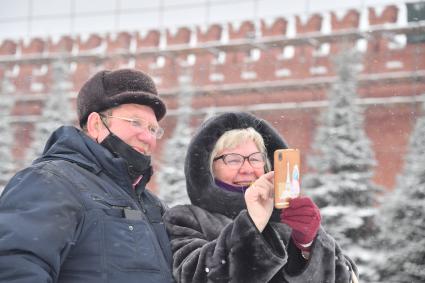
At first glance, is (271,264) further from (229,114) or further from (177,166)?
(177,166)

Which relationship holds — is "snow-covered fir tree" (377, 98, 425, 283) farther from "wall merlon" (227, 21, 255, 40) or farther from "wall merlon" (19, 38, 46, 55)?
"wall merlon" (19, 38, 46, 55)

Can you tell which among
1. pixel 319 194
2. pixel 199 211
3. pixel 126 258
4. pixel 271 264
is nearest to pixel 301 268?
pixel 271 264

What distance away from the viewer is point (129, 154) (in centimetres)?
238

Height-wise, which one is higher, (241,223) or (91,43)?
(91,43)

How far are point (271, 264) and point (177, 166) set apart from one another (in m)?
14.9

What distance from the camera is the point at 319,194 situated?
1372 cm

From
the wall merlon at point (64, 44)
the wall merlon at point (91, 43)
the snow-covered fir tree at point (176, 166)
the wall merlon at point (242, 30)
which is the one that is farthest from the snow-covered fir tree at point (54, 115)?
the wall merlon at point (242, 30)

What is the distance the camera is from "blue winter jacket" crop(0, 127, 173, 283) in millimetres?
1972

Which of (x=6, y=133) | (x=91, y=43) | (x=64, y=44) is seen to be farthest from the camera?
(x=64, y=44)

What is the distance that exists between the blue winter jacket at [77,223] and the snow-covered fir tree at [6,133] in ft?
56.5

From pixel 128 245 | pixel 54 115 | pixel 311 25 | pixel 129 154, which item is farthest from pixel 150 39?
pixel 128 245

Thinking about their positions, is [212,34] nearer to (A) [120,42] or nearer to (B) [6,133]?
(A) [120,42]

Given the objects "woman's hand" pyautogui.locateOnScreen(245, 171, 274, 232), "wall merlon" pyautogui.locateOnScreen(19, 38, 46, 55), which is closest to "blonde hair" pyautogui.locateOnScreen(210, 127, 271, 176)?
"woman's hand" pyautogui.locateOnScreen(245, 171, 274, 232)

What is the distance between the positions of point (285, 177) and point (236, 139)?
39cm
